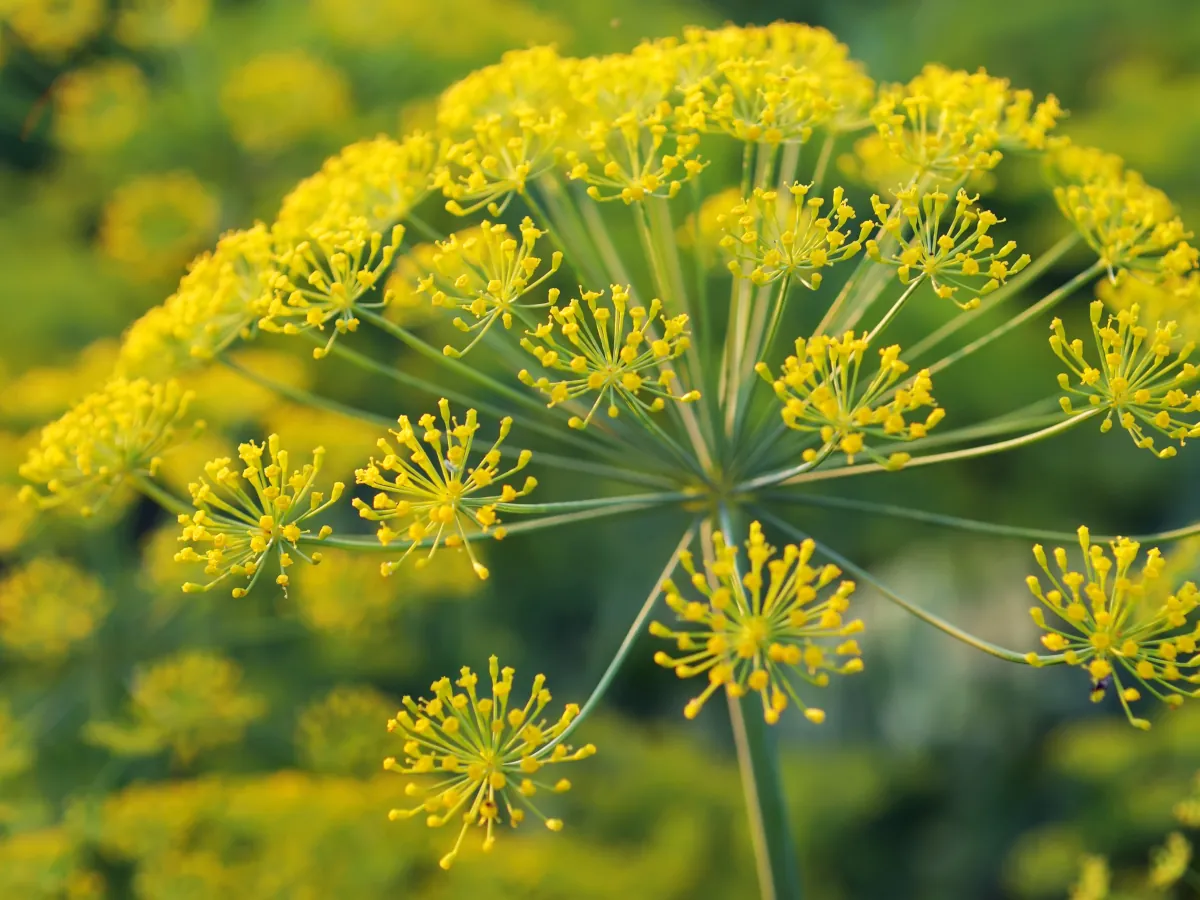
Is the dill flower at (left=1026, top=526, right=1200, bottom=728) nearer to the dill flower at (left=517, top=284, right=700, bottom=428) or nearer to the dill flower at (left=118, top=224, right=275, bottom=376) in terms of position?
the dill flower at (left=517, top=284, right=700, bottom=428)

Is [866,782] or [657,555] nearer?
[866,782]

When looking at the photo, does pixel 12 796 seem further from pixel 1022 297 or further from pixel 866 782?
pixel 1022 297

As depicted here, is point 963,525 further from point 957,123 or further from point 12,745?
point 12,745

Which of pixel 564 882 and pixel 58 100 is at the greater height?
pixel 58 100

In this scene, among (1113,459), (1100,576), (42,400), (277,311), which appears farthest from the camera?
(1113,459)

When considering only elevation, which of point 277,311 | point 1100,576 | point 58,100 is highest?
point 58,100

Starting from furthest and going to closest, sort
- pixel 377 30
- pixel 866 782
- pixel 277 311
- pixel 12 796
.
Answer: pixel 377 30 → pixel 866 782 → pixel 12 796 → pixel 277 311

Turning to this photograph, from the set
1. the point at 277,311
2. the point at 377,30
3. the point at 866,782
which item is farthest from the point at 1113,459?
the point at 277,311
